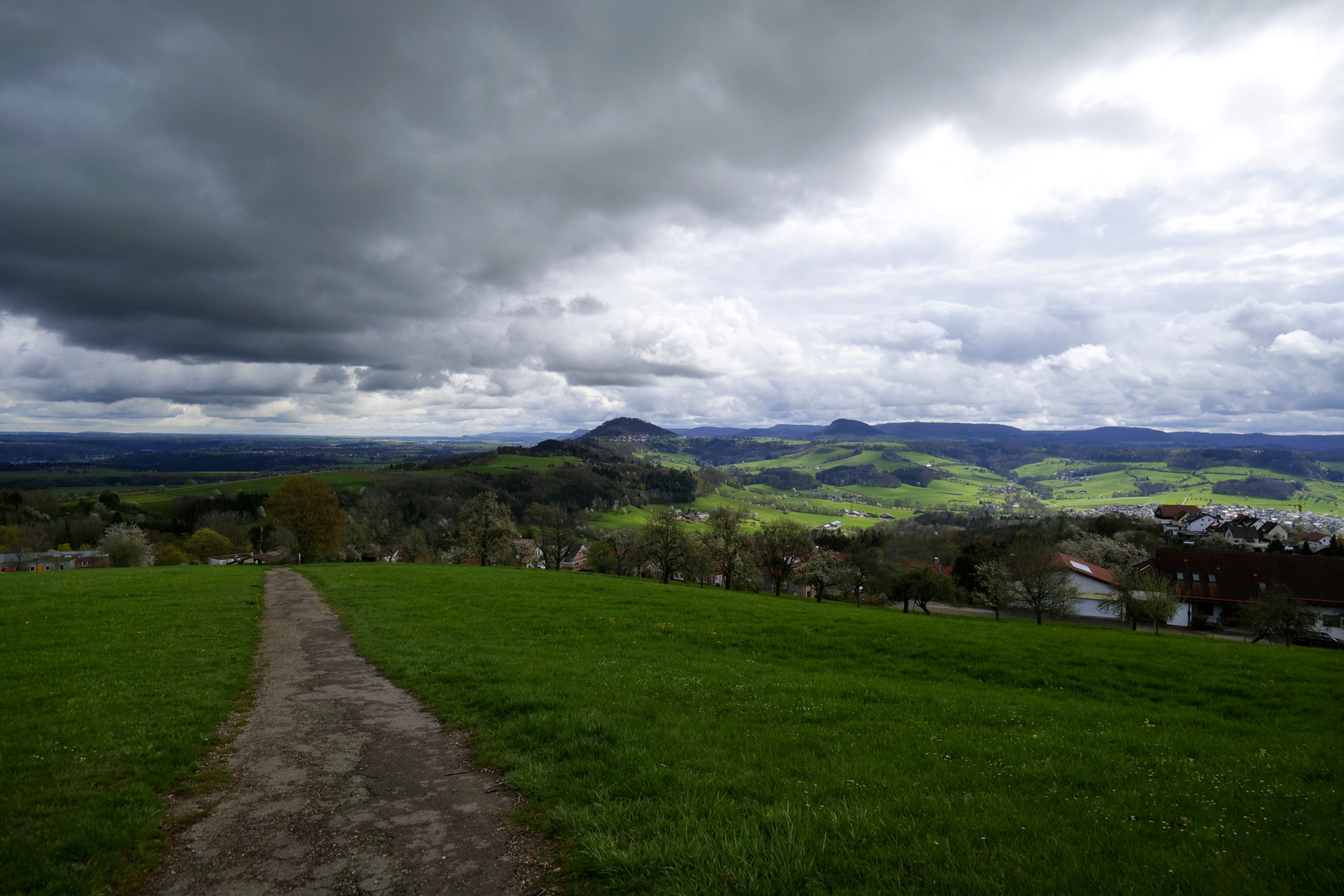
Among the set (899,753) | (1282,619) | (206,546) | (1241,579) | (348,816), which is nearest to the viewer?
(348,816)

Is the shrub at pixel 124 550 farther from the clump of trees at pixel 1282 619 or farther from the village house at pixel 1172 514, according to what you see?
the village house at pixel 1172 514

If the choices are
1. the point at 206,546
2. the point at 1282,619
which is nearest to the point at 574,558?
the point at 206,546

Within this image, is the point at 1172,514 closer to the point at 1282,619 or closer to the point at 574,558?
the point at 1282,619

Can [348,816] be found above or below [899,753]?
above

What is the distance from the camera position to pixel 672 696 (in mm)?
13078

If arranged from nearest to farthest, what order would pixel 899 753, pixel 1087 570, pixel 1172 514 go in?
→ pixel 899 753, pixel 1087 570, pixel 1172 514

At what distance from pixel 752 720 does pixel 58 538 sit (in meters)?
144

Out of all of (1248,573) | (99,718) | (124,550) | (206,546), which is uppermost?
(99,718)

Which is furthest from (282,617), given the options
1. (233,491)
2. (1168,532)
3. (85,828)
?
(233,491)

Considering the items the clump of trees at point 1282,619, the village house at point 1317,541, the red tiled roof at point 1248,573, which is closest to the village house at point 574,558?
the clump of trees at point 1282,619

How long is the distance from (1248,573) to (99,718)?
346 feet

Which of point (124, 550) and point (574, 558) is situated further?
point (574, 558)

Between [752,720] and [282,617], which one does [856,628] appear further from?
[282,617]

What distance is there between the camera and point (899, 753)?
9641 millimetres
